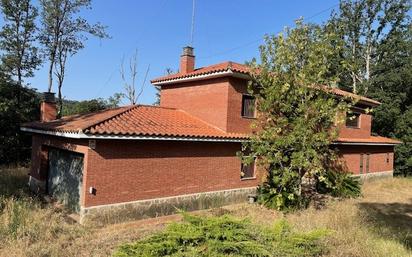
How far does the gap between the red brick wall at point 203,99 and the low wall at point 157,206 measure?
11.0 ft

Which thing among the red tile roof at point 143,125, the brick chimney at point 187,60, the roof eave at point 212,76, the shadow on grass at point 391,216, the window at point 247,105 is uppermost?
the brick chimney at point 187,60

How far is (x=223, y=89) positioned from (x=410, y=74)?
84.9ft

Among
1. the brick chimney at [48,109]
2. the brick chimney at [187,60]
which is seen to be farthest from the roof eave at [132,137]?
the brick chimney at [187,60]

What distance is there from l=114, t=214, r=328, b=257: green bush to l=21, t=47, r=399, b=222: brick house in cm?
540

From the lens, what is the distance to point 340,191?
63.0 ft

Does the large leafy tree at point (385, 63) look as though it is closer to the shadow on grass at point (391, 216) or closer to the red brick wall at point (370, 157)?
the red brick wall at point (370, 157)

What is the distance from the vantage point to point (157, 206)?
13.4 metres

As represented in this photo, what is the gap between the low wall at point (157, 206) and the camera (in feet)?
38.4

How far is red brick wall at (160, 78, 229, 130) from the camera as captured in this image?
1656 cm

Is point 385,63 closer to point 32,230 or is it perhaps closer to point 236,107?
point 236,107

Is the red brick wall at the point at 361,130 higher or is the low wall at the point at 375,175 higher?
the red brick wall at the point at 361,130

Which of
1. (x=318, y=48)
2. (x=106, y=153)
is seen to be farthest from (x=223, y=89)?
(x=106, y=153)

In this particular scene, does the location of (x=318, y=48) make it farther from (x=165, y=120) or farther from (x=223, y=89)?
(x=165, y=120)

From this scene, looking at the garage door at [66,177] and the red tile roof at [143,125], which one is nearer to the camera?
the red tile roof at [143,125]
